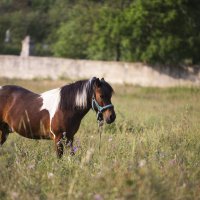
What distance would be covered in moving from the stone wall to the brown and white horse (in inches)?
912

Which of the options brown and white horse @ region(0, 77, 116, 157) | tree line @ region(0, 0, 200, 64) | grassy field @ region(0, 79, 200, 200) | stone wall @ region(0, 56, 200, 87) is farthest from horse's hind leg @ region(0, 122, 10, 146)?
stone wall @ region(0, 56, 200, 87)

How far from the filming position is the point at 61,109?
7441 mm

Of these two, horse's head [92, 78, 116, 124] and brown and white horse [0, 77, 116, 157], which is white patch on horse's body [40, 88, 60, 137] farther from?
horse's head [92, 78, 116, 124]

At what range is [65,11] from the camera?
5912 cm

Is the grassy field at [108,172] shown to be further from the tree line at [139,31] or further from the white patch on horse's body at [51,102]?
the tree line at [139,31]

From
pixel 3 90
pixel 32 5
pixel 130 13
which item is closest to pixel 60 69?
pixel 130 13

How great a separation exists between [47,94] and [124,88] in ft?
69.4

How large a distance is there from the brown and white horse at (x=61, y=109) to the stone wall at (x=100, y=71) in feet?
76.0

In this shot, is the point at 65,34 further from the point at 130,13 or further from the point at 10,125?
the point at 10,125

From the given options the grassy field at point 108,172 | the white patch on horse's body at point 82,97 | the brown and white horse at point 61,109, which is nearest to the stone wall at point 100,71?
the brown and white horse at point 61,109

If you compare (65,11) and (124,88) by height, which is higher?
(65,11)

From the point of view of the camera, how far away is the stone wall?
31.0 meters

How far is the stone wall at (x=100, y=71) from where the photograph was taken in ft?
102

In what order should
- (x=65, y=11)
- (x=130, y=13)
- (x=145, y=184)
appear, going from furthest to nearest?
(x=65, y=11), (x=130, y=13), (x=145, y=184)
